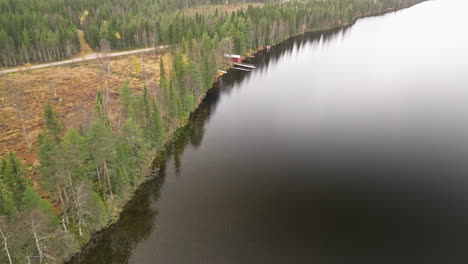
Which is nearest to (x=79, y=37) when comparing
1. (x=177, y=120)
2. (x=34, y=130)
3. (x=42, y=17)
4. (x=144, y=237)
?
→ (x=42, y=17)

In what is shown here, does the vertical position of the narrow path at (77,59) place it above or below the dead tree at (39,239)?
above

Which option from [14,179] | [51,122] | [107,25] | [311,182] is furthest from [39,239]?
[107,25]

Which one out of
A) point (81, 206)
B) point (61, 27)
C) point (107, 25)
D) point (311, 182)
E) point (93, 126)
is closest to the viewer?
point (81, 206)

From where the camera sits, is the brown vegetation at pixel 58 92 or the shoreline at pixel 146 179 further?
the brown vegetation at pixel 58 92

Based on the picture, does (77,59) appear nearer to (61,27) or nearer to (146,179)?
(61,27)

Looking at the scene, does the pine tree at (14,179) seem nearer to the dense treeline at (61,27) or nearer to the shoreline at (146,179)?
the shoreline at (146,179)

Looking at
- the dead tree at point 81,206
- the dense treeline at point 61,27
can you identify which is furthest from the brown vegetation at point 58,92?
the dead tree at point 81,206

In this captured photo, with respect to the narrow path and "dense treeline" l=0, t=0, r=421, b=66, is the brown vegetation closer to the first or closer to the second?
the narrow path
